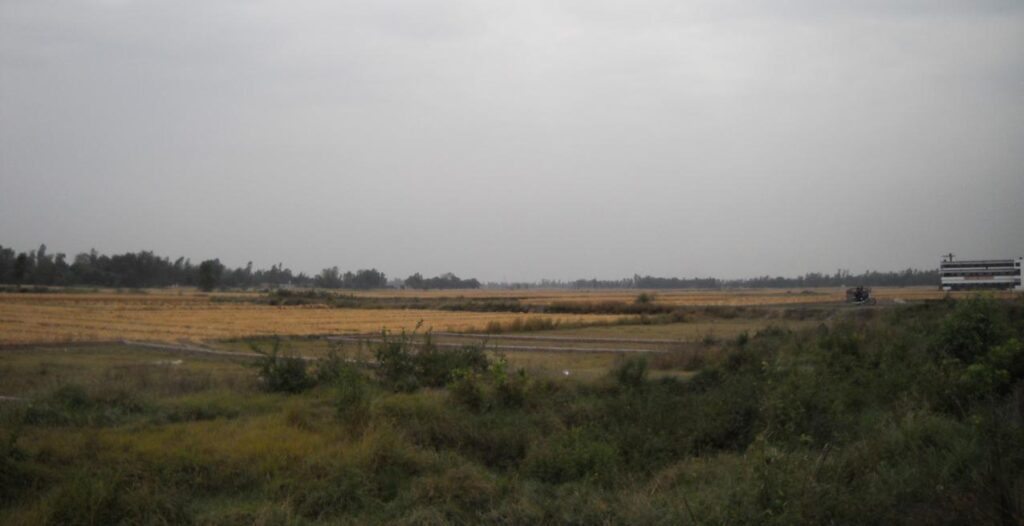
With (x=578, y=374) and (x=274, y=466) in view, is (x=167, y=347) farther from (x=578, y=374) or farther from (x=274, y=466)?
(x=274, y=466)

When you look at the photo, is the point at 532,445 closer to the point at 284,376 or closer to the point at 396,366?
the point at 396,366

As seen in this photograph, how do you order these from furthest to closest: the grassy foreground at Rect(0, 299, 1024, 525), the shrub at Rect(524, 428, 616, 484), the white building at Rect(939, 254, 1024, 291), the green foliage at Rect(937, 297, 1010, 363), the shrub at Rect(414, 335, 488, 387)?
the white building at Rect(939, 254, 1024, 291) → the shrub at Rect(414, 335, 488, 387) → the green foliage at Rect(937, 297, 1010, 363) → the shrub at Rect(524, 428, 616, 484) → the grassy foreground at Rect(0, 299, 1024, 525)

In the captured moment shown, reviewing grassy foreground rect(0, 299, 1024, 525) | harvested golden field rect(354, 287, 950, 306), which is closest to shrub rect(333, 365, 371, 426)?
grassy foreground rect(0, 299, 1024, 525)

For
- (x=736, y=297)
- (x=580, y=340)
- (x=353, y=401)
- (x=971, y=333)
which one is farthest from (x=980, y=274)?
(x=353, y=401)

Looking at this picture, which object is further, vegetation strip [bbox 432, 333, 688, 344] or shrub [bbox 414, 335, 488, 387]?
vegetation strip [bbox 432, 333, 688, 344]

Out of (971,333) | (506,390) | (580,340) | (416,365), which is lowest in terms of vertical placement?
(580,340)

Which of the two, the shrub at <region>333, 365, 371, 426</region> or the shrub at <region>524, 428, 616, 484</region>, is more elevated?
the shrub at <region>333, 365, 371, 426</region>

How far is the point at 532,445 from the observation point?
1180 centimetres

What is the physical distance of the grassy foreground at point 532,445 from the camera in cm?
761

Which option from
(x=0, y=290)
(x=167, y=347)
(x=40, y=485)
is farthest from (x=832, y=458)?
(x=0, y=290)

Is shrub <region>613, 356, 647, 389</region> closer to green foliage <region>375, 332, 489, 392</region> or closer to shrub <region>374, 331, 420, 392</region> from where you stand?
green foliage <region>375, 332, 489, 392</region>

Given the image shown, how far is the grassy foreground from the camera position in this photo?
300 inches

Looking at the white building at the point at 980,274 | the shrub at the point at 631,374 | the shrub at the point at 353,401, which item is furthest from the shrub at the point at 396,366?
the white building at the point at 980,274

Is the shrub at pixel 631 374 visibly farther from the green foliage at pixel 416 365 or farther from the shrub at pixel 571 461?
the shrub at pixel 571 461
